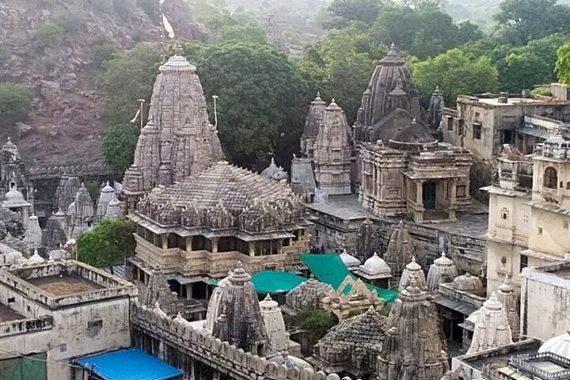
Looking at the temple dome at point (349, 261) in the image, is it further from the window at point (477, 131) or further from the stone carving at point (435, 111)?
the stone carving at point (435, 111)

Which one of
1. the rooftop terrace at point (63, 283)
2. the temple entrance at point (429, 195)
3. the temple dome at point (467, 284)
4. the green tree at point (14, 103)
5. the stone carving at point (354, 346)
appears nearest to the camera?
the rooftop terrace at point (63, 283)

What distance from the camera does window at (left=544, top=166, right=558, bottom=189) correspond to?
33144mm

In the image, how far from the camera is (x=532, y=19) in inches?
3538

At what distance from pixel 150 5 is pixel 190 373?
65947 mm

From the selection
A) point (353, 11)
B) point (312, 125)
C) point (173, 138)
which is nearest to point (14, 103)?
point (312, 125)

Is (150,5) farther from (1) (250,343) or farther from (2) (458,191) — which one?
(1) (250,343)

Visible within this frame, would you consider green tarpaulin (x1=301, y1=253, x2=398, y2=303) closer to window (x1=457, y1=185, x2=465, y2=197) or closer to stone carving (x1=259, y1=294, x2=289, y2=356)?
window (x1=457, y1=185, x2=465, y2=197)

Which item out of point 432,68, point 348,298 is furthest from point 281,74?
point 348,298

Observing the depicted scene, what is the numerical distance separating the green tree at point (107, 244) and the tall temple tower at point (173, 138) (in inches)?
74.3

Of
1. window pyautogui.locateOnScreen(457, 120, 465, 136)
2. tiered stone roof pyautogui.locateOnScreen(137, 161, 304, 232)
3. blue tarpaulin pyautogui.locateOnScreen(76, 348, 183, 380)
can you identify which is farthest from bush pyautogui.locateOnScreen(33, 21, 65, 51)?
blue tarpaulin pyautogui.locateOnScreen(76, 348, 183, 380)

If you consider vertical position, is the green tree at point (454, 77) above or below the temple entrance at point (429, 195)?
above

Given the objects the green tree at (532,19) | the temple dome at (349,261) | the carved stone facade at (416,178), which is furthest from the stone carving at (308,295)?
the green tree at (532,19)

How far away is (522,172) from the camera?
35.4 meters

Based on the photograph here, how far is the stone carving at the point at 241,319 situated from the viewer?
2538 centimetres
